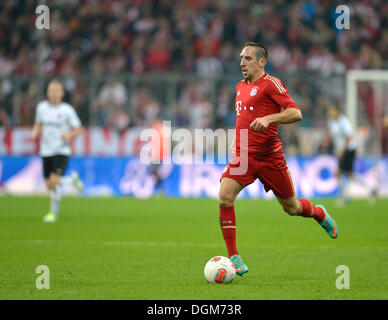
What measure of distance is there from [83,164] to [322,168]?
687cm

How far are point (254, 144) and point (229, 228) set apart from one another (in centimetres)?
95

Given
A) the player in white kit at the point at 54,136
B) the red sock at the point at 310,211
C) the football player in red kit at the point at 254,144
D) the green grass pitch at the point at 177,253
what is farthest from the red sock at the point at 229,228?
the player in white kit at the point at 54,136

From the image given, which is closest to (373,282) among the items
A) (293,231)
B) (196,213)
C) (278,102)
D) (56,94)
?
(278,102)

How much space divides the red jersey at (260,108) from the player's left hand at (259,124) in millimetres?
636

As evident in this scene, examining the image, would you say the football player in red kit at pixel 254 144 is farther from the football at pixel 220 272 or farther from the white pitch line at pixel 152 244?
the white pitch line at pixel 152 244

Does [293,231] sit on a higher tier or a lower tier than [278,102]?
lower

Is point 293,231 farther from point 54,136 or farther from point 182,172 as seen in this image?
point 182,172

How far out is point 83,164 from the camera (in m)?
22.0

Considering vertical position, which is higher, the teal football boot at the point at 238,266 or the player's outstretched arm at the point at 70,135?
the player's outstretched arm at the point at 70,135

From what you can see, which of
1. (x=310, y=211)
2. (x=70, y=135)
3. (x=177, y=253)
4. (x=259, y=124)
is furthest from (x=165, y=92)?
(x=259, y=124)

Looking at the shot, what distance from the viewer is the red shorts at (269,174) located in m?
8.09

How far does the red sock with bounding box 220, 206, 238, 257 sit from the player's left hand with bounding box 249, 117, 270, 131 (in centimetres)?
99

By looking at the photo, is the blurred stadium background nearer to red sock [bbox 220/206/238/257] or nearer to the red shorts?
the red shorts

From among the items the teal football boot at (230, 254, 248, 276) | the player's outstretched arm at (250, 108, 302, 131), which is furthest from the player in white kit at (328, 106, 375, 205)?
the teal football boot at (230, 254, 248, 276)
